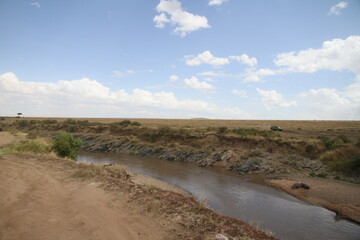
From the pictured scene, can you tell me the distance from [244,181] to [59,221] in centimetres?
1538

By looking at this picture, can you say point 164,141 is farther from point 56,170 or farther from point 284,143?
point 56,170

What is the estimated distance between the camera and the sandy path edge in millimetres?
12070

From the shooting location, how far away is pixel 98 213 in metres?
6.93

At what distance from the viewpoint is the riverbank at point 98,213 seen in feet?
19.0

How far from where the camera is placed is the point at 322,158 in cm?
2130

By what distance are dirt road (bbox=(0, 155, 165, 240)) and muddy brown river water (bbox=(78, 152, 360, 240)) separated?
12.7 feet

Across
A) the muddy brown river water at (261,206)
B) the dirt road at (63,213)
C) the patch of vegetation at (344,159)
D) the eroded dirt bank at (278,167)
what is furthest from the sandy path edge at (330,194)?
the dirt road at (63,213)

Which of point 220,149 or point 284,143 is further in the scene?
point 220,149

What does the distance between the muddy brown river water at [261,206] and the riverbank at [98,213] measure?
1936 mm

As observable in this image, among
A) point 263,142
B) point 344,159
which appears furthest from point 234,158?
point 344,159

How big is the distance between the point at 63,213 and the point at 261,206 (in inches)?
411

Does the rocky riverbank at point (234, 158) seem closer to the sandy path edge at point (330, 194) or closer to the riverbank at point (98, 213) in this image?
the sandy path edge at point (330, 194)

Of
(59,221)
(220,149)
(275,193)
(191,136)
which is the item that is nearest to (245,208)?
(275,193)

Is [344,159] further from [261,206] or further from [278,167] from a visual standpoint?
[261,206]
